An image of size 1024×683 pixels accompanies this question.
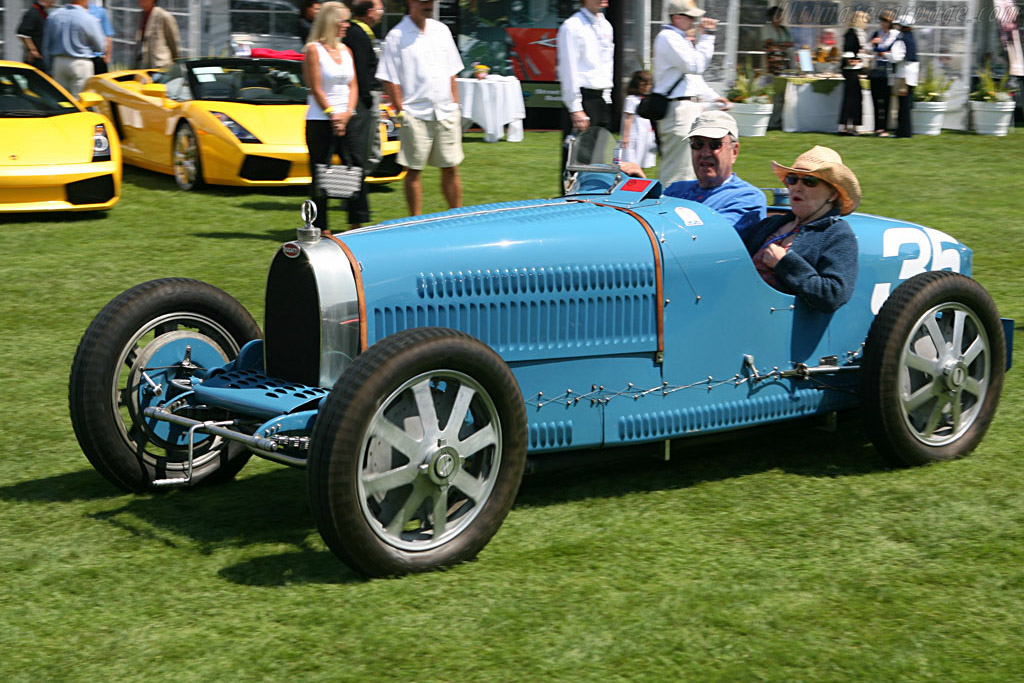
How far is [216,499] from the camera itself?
4.65 meters

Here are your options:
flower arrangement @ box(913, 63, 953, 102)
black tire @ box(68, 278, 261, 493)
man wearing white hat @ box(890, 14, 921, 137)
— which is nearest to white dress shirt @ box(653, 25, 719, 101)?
black tire @ box(68, 278, 261, 493)

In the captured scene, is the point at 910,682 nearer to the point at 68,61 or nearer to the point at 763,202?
the point at 763,202

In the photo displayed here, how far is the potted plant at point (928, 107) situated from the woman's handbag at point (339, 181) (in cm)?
1091

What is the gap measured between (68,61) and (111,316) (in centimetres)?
1038

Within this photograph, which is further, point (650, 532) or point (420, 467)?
point (650, 532)

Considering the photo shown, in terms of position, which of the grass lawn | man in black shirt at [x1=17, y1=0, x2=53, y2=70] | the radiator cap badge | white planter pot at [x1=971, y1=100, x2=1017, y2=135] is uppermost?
man in black shirt at [x1=17, y1=0, x2=53, y2=70]

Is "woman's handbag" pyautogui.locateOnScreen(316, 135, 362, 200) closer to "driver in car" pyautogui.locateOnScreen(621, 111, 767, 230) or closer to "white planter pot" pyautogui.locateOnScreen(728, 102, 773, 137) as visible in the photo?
"driver in car" pyautogui.locateOnScreen(621, 111, 767, 230)

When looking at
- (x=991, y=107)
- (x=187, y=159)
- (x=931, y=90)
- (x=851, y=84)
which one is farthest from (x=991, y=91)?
(x=187, y=159)

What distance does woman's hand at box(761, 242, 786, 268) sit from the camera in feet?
15.8

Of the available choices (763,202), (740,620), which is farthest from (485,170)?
(740,620)

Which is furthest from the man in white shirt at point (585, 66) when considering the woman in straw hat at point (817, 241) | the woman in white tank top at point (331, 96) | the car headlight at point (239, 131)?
the woman in straw hat at point (817, 241)

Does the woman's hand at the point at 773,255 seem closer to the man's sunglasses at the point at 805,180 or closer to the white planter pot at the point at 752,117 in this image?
the man's sunglasses at the point at 805,180

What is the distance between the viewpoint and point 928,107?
1719cm

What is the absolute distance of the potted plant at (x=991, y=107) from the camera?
679 inches
